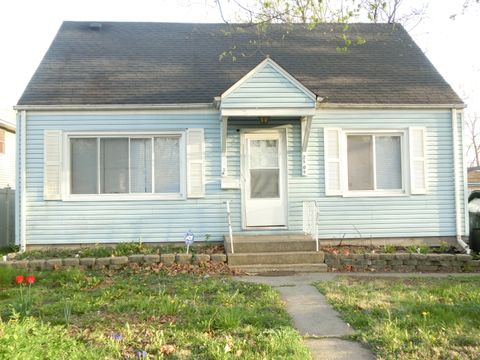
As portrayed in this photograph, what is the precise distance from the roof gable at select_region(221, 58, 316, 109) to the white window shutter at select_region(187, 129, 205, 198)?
3.94 ft

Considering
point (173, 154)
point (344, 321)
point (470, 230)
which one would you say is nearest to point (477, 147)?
point (470, 230)

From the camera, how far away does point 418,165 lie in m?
10.6

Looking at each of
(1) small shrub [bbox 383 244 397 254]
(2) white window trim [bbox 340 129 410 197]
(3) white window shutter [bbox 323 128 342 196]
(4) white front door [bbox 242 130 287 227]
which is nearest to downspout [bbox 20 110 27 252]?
(4) white front door [bbox 242 130 287 227]

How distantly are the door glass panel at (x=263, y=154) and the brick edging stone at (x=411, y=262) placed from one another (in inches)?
105

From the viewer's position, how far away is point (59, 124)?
1026 centimetres

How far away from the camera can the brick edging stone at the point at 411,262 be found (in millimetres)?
9086

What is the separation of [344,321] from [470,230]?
684 centimetres

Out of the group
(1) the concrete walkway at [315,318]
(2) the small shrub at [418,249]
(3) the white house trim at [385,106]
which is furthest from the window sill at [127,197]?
(2) the small shrub at [418,249]

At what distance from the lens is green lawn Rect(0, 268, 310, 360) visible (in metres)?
3.99

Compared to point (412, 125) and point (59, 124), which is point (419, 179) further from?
point (59, 124)

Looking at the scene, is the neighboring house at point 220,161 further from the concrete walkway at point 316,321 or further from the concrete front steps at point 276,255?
the concrete walkway at point 316,321

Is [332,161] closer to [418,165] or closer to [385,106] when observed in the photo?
[385,106]

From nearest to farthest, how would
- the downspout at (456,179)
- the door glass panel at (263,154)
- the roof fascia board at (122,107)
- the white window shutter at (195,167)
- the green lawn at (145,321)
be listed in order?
the green lawn at (145,321) → the roof fascia board at (122,107) → the white window shutter at (195,167) → the downspout at (456,179) → the door glass panel at (263,154)

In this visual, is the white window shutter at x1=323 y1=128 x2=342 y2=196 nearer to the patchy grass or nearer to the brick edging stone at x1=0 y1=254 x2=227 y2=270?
the patchy grass
